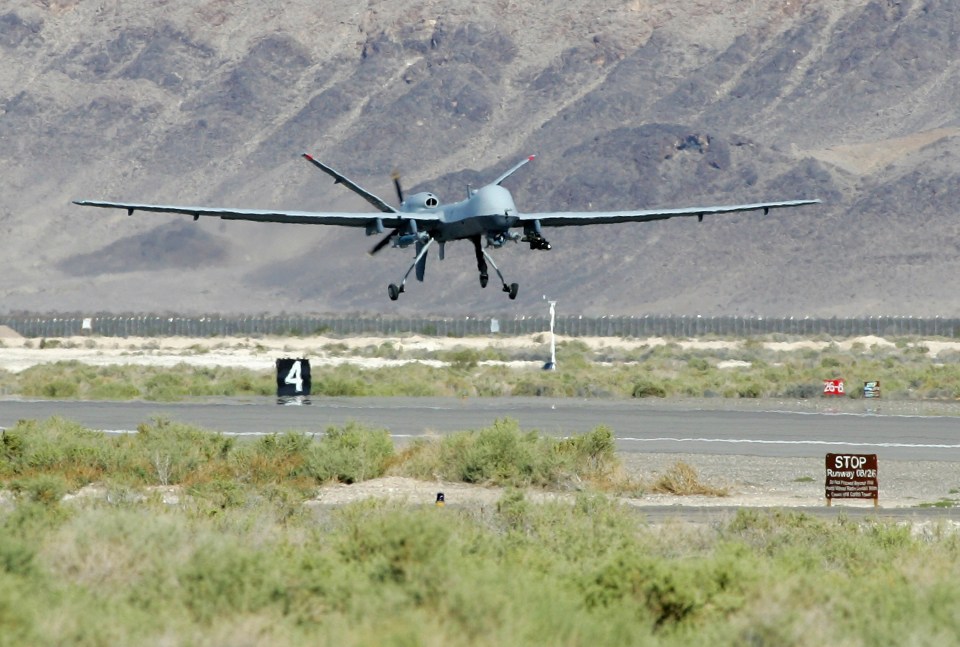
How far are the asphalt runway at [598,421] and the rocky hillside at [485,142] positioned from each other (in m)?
88.8

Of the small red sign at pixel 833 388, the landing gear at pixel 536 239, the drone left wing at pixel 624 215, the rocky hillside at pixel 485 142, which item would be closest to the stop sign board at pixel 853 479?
the landing gear at pixel 536 239

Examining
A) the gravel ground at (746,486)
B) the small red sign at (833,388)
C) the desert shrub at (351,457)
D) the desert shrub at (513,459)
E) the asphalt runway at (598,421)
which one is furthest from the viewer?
the small red sign at (833,388)

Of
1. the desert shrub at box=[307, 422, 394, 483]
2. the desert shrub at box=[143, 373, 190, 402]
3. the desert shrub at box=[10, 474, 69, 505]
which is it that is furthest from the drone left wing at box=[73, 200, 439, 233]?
the desert shrub at box=[10, 474, 69, 505]

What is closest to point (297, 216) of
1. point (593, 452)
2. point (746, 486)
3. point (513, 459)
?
point (593, 452)

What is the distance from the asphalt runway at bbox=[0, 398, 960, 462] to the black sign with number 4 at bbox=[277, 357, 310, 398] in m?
1.07

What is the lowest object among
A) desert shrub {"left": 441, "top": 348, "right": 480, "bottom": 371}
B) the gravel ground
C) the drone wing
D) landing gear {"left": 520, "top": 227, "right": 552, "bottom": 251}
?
the gravel ground

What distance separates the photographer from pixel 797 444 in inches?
A: 1411

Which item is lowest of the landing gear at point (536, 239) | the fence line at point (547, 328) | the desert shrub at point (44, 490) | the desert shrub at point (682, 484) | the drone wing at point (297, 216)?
the desert shrub at point (682, 484)

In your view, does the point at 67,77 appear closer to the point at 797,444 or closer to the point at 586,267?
the point at 586,267

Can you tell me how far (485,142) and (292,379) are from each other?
116m

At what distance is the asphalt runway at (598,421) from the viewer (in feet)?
116

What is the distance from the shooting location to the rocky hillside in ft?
463

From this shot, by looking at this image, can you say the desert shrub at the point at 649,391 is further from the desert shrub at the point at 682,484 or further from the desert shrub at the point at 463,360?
the desert shrub at the point at 682,484

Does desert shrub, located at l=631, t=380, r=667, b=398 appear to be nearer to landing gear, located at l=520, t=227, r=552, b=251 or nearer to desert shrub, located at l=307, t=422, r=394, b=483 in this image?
landing gear, located at l=520, t=227, r=552, b=251
